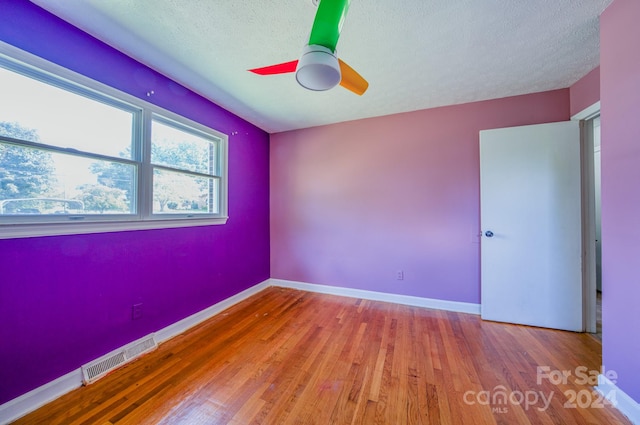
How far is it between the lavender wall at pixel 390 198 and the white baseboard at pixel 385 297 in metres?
0.07

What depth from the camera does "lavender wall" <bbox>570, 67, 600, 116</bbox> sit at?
1.86 m

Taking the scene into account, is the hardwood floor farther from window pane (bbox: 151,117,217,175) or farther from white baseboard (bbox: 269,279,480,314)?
window pane (bbox: 151,117,217,175)

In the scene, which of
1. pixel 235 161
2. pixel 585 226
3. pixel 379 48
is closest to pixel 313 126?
pixel 235 161

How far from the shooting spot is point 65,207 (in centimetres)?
148

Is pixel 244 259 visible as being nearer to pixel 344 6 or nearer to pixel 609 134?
pixel 344 6

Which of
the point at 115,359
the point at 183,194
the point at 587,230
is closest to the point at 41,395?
the point at 115,359

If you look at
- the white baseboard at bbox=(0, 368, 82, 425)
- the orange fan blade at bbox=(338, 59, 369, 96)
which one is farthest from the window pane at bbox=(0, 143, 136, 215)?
the orange fan blade at bbox=(338, 59, 369, 96)

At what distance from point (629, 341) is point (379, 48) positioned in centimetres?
242

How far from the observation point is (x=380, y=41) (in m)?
1.59

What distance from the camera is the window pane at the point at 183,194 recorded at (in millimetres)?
2016

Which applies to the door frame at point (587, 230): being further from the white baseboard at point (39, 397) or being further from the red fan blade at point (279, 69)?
the white baseboard at point (39, 397)

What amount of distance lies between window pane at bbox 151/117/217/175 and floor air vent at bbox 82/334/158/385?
1.54 meters

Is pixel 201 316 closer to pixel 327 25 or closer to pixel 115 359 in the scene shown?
pixel 115 359

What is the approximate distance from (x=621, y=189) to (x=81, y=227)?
11.3 ft
